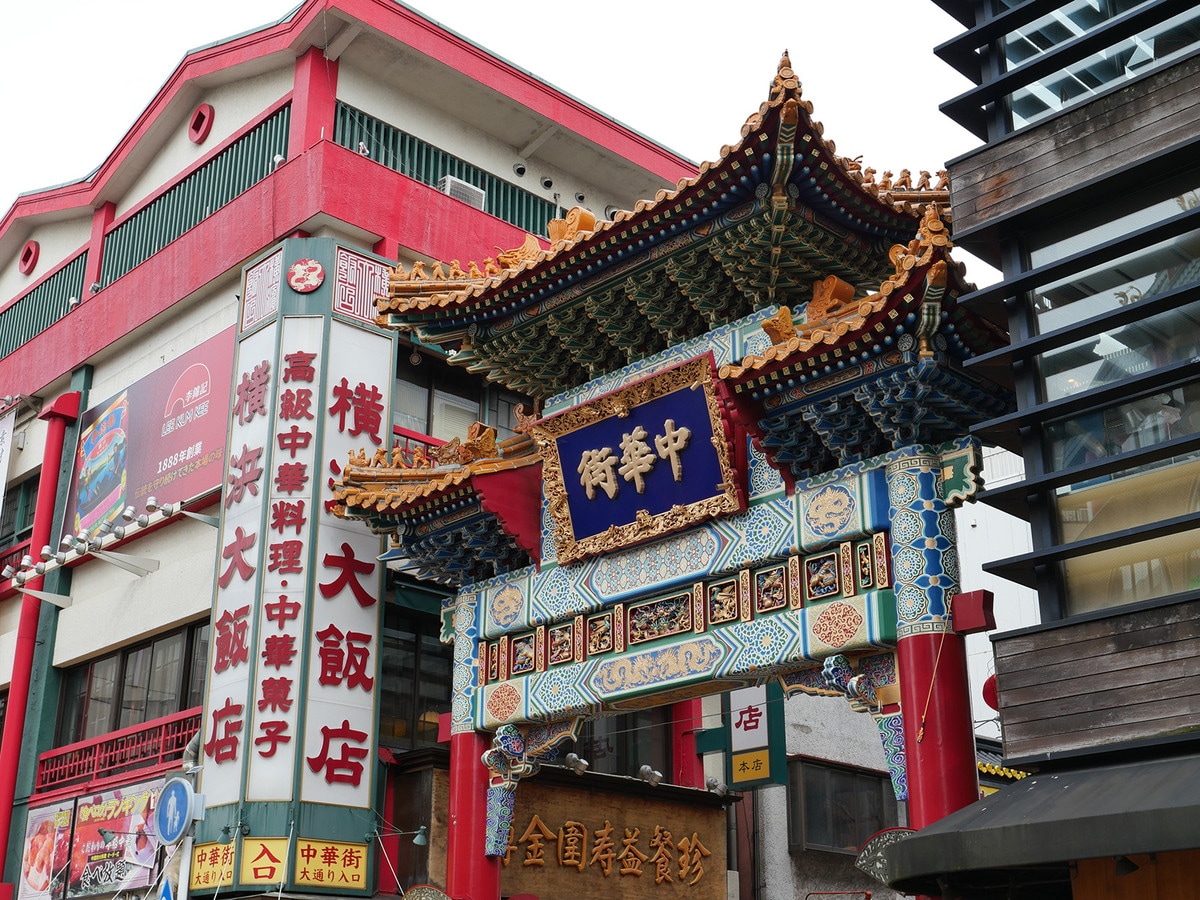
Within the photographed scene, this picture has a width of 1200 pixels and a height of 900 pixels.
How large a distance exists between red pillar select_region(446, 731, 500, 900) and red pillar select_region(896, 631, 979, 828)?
16.8 ft

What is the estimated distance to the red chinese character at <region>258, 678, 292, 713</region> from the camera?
51.9 ft

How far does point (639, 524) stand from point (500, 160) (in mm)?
9426

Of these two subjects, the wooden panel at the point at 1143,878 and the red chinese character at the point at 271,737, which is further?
the red chinese character at the point at 271,737

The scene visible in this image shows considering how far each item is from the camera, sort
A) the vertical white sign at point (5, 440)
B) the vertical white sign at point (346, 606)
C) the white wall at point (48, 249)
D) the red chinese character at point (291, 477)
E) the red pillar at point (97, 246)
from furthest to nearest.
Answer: the white wall at point (48, 249) < the red pillar at point (97, 246) < the vertical white sign at point (5, 440) < the red chinese character at point (291, 477) < the vertical white sign at point (346, 606)

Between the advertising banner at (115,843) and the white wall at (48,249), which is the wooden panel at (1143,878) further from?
the white wall at (48,249)

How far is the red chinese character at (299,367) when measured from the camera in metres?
17.5

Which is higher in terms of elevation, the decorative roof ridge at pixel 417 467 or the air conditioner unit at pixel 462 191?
the air conditioner unit at pixel 462 191

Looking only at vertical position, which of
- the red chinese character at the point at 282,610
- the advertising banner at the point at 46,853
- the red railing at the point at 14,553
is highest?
the red railing at the point at 14,553

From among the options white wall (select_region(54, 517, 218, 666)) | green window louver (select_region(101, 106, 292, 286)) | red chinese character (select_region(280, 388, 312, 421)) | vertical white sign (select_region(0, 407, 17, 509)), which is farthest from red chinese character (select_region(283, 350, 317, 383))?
vertical white sign (select_region(0, 407, 17, 509))

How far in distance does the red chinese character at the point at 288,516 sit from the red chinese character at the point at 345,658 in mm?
1314

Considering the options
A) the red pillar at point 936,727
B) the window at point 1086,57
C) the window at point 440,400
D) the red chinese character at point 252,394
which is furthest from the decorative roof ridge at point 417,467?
the window at point 1086,57

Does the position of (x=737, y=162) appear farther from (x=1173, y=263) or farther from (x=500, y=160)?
(x=500, y=160)

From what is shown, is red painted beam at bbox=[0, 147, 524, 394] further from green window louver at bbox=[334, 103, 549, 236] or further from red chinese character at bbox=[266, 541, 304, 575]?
red chinese character at bbox=[266, 541, 304, 575]

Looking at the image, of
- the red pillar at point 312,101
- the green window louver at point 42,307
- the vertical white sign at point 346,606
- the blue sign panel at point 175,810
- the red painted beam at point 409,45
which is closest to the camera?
the blue sign panel at point 175,810
